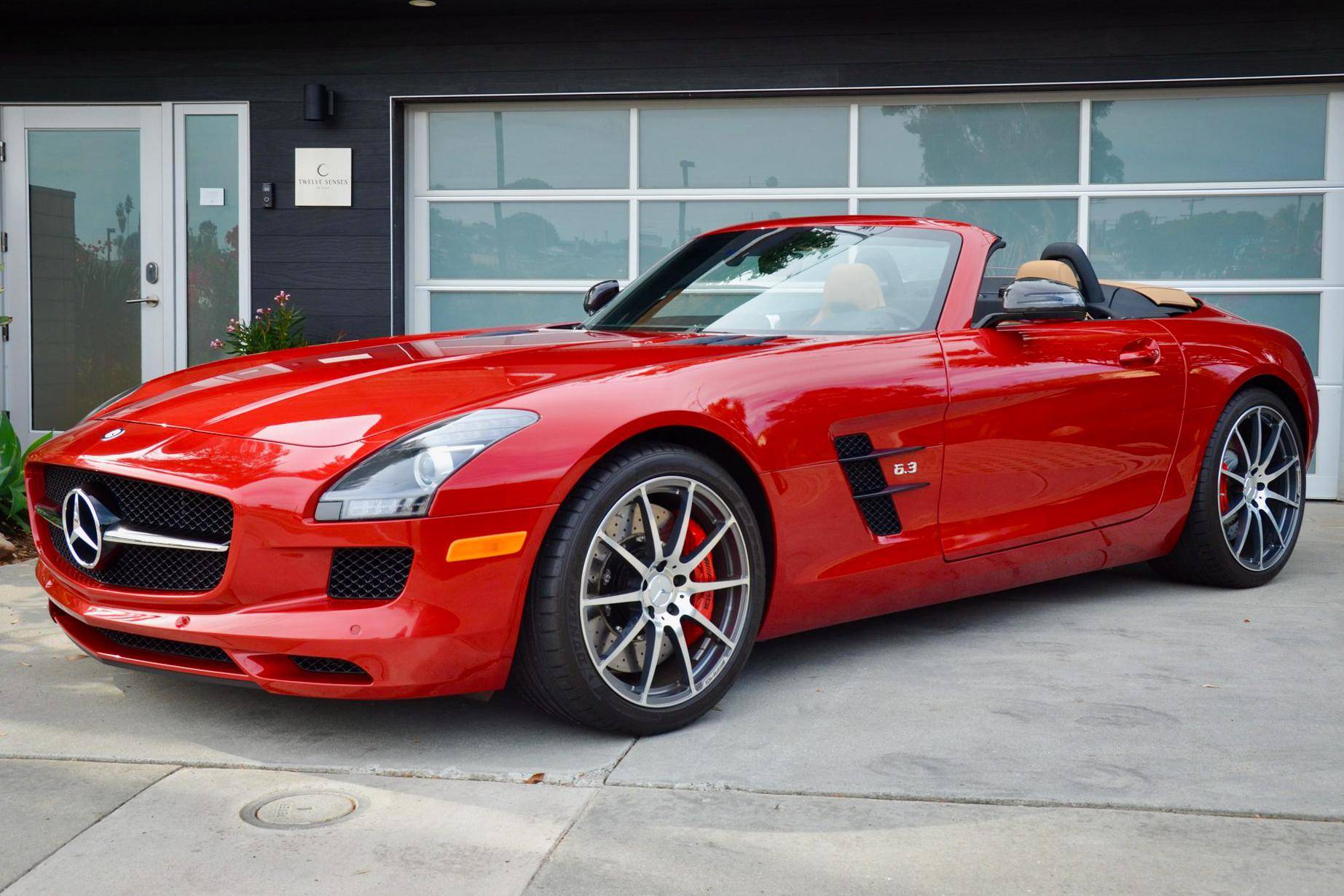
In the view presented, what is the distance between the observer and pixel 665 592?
3.21 meters

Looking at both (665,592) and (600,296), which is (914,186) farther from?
(665,592)

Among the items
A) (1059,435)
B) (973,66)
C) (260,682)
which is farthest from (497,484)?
(973,66)

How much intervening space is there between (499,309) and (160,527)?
223 inches

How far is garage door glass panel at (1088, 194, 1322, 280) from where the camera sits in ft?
26.0

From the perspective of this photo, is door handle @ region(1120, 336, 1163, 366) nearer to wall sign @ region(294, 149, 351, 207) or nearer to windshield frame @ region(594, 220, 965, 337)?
windshield frame @ region(594, 220, 965, 337)

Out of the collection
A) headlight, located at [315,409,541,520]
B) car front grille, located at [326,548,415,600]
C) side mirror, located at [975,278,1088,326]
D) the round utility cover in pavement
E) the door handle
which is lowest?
the round utility cover in pavement

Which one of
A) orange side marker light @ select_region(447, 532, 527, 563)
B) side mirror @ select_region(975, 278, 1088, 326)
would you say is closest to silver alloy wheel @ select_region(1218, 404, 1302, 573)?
side mirror @ select_region(975, 278, 1088, 326)

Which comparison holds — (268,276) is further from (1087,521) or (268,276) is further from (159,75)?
(1087,521)

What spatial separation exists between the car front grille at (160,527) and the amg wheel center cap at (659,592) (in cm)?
94

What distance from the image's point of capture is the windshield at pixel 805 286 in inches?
156

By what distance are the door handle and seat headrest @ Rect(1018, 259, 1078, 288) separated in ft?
1.55

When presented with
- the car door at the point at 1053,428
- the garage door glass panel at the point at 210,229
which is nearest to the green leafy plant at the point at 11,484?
the garage door glass panel at the point at 210,229

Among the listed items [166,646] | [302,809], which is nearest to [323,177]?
[166,646]

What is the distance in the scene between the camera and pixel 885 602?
3822mm
